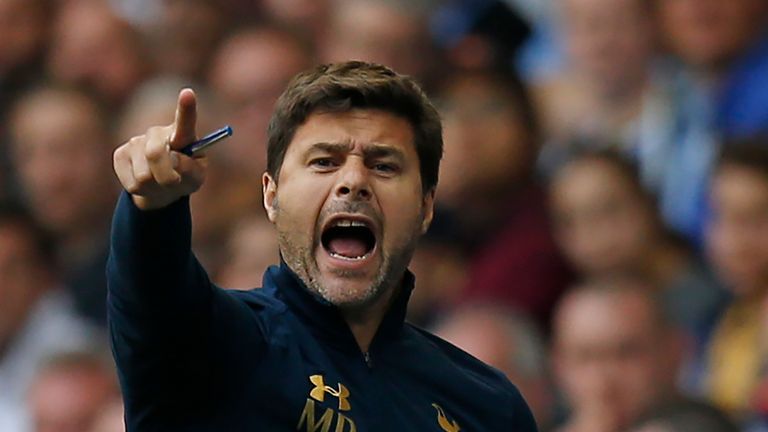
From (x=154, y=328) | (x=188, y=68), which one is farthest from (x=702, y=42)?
(x=154, y=328)

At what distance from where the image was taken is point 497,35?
5969 mm

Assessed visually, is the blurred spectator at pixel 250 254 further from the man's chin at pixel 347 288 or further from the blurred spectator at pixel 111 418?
the man's chin at pixel 347 288

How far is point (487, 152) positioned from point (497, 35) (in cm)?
48

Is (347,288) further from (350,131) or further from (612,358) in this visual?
(612,358)

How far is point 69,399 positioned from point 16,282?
532mm

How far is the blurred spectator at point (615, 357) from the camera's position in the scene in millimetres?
5156

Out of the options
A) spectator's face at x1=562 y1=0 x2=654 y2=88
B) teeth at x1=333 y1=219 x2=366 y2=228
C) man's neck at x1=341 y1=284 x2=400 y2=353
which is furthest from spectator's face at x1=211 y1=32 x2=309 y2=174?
teeth at x1=333 y1=219 x2=366 y2=228

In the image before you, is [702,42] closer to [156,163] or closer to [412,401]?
[412,401]

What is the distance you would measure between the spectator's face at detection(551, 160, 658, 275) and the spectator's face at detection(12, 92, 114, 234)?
176 cm

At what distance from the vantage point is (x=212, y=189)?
6.23 m

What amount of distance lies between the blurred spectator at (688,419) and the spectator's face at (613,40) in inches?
44.5

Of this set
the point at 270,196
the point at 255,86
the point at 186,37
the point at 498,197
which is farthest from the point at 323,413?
the point at 186,37

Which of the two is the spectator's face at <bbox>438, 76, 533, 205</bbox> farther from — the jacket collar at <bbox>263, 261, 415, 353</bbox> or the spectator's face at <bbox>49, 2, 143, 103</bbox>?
the jacket collar at <bbox>263, 261, 415, 353</bbox>

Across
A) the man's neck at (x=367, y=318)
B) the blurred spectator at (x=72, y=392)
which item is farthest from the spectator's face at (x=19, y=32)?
the man's neck at (x=367, y=318)
